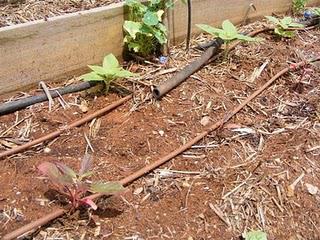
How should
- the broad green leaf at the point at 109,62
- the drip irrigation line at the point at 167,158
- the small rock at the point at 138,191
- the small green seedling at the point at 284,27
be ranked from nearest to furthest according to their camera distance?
the drip irrigation line at the point at 167,158, the small rock at the point at 138,191, the broad green leaf at the point at 109,62, the small green seedling at the point at 284,27

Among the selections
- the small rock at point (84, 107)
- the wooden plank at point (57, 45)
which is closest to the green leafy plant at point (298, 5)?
the wooden plank at point (57, 45)

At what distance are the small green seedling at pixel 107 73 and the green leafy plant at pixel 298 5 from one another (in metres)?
1.57

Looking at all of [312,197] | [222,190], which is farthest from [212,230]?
[312,197]

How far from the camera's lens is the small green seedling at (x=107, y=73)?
2.32 m

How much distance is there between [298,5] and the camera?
3.29 meters

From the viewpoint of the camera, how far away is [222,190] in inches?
77.2

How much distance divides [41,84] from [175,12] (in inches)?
34.7

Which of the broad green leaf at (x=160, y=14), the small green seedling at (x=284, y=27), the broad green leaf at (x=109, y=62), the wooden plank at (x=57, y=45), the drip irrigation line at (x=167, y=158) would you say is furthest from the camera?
the small green seedling at (x=284, y=27)

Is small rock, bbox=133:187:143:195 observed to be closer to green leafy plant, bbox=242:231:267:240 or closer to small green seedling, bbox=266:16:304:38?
green leafy plant, bbox=242:231:267:240

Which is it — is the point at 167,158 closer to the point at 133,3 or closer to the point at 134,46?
the point at 134,46

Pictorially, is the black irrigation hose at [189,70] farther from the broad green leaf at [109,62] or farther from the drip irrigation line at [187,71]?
the broad green leaf at [109,62]

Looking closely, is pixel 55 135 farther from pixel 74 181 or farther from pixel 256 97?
pixel 256 97

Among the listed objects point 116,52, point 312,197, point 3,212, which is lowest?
point 312,197

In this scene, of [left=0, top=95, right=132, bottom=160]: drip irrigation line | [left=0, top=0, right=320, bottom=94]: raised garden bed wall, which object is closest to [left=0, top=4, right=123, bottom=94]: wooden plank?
[left=0, top=0, right=320, bottom=94]: raised garden bed wall
